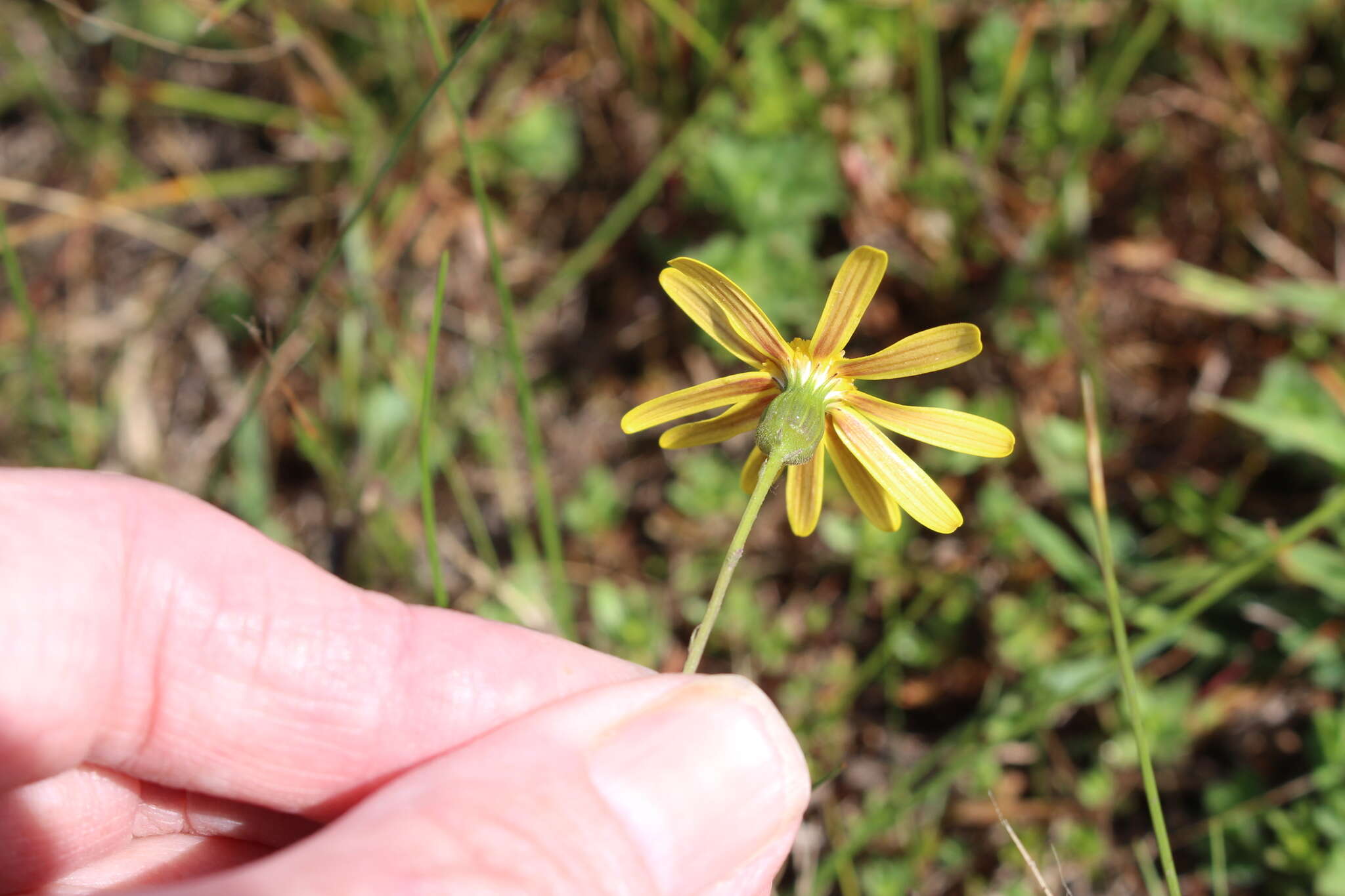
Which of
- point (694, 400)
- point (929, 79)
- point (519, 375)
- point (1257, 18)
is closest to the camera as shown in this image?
point (694, 400)

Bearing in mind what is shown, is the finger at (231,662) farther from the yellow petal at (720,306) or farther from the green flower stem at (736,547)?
the yellow petal at (720,306)

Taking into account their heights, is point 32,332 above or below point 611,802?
above

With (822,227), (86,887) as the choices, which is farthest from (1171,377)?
(86,887)

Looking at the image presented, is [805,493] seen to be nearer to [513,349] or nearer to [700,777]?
[700,777]

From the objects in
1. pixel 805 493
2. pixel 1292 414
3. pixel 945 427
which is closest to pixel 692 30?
pixel 805 493

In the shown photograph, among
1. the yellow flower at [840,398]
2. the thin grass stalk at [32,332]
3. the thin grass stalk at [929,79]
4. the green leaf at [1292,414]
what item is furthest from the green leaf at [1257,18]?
the thin grass stalk at [32,332]

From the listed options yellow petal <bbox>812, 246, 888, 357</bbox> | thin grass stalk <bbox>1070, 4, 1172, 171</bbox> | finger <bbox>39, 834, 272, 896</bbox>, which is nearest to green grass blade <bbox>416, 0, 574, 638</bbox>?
yellow petal <bbox>812, 246, 888, 357</bbox>

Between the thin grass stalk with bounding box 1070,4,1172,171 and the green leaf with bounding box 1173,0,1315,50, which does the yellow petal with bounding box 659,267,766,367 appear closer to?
the thin grass stalk with bounding box 1070,4,1172,171
